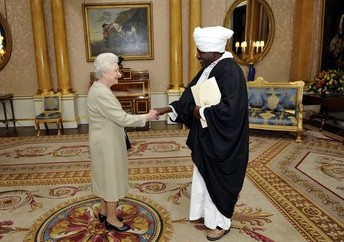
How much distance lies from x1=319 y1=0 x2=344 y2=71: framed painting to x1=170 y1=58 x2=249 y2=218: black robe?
19.8 feet

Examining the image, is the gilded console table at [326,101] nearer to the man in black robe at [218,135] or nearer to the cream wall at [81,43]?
the cream wall at [81,43]

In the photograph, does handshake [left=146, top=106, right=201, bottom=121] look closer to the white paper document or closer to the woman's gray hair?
the white paper document

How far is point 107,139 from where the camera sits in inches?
95.7

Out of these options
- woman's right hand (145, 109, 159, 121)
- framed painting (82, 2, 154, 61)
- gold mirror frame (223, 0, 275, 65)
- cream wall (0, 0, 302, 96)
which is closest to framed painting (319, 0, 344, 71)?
cream wall (0, 0, 302, 96)

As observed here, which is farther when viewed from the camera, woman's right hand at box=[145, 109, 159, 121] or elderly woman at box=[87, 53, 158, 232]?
woman's right hand at box=[145, 109, 159, 121]

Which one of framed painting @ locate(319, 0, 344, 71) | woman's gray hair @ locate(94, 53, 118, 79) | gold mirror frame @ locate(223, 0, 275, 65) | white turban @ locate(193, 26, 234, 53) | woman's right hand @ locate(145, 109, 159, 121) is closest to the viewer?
white turban @ locate(193, 26, 234, 53)

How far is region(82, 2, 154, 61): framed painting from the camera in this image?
7.16 m

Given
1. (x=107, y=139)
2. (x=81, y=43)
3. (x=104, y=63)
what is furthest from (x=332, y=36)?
(x=107, y=139)

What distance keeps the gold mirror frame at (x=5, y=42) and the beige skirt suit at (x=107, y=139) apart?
19.7 feet

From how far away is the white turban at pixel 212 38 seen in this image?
2217 mm

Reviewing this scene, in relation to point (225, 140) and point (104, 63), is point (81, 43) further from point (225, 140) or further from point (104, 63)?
point (225, 140)

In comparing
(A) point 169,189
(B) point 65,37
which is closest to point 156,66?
(B) point 65,37

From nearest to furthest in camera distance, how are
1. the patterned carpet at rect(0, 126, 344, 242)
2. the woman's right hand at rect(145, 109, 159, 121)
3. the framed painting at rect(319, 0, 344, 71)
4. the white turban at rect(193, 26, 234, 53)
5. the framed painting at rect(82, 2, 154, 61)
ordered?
the white turban at rect(193, 26, 234, 53)
the woman's right hand at rect(145, 109, 159, 121)
the patterned carpet at rect(0, 126, 344, 242)
the framed painting at rect(319, 0, 344, 71)
the framed painting at rect(82, 2, 154, 61)

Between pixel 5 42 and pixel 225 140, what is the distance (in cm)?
696
